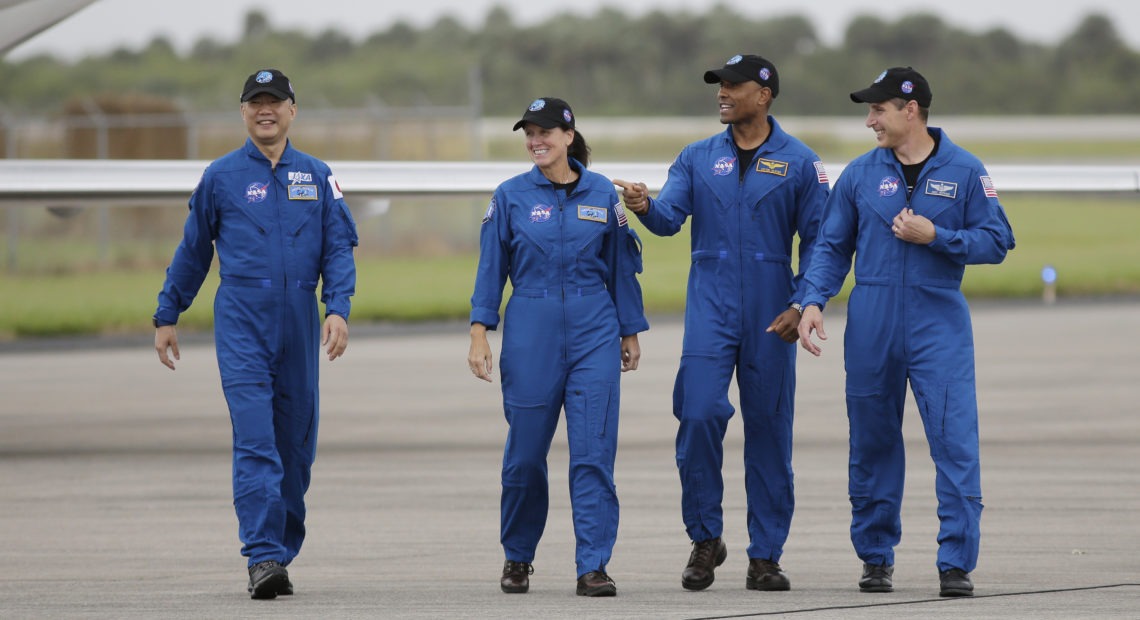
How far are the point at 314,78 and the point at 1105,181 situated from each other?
59.4 meters

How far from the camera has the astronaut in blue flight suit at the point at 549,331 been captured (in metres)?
6.79

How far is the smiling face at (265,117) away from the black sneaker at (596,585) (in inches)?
87.4

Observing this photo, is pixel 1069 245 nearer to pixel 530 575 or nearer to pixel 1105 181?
pixel 1105 181

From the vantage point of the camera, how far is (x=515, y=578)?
670cm

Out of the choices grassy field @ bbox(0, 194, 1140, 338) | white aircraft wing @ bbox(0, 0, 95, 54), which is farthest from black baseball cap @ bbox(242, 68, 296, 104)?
grassy field @ bbox(0, 194, 1140, 338)

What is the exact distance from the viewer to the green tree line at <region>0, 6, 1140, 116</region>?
67750 mm

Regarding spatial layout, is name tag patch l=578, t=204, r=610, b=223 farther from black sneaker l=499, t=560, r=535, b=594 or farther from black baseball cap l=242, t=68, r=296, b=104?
black sneaker l=499, t=560, r=535, b=594

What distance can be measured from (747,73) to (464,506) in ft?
10.8

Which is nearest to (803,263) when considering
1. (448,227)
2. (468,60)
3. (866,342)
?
(866,342)

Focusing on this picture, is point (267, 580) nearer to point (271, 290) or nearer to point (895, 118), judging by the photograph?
point (271, 290)

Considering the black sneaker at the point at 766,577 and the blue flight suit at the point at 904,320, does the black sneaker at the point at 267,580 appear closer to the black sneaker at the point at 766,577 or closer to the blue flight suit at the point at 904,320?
the black sneaker at the point at 766,577

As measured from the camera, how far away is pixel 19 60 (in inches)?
2569

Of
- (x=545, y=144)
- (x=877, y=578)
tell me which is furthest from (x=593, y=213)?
(x=877, y=578)

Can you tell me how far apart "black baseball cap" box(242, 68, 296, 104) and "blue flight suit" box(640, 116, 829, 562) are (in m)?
1.61
